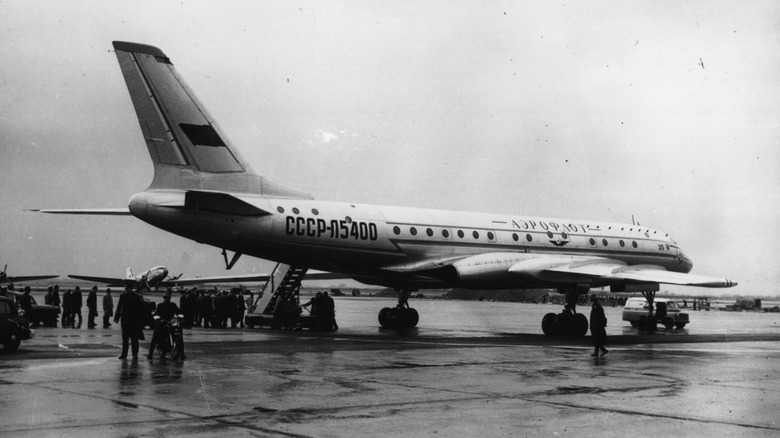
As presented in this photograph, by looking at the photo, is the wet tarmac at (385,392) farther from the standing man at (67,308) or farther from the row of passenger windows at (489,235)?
the standing man at (67,308)

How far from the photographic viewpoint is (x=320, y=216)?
2412 centimetres

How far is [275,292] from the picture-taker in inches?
1132

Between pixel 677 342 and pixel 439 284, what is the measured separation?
7.72 m

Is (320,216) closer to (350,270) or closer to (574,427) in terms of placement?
(350,270)

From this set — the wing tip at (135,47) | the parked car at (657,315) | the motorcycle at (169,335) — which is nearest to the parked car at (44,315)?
the wing tip at (135,47)

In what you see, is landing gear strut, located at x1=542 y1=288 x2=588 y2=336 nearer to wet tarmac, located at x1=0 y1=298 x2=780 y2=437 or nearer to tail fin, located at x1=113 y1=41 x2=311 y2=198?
wet tarmac, located at x1=0 y1=298 x2=780 y2=437

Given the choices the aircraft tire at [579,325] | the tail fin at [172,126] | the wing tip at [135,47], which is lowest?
the aircraft tire at [579,325]

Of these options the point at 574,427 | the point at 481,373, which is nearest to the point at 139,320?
the point at 481,373

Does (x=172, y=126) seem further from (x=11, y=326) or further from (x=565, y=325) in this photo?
(x=565, y=325)

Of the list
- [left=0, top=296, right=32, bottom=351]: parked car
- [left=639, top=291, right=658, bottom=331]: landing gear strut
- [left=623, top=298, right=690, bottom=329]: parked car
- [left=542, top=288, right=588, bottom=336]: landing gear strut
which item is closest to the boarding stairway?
[left=542, top=288, right=588, bottom=336]: landing gear strut

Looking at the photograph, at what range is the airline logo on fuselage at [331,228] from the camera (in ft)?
76.9

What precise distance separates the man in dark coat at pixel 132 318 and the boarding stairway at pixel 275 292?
1097 centimetres

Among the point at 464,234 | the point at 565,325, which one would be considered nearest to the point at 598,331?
the point at 565,325

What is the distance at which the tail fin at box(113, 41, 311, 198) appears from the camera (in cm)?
2139
